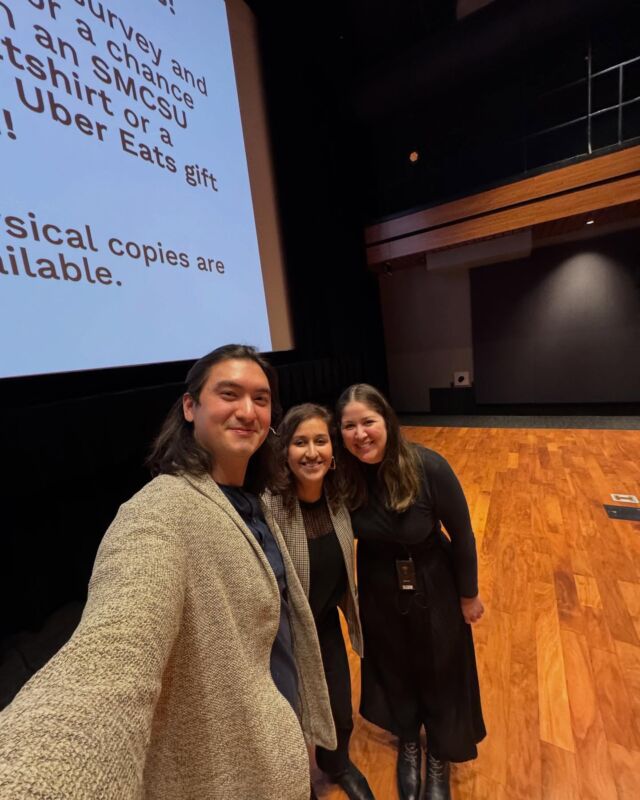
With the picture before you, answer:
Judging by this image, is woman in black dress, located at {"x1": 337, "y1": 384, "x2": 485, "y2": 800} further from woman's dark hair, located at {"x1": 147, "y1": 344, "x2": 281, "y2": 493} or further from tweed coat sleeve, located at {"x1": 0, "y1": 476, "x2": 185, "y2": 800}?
tweed coat sleeve, located at {"x1": 0, "y1": 476, "x2": 185, "y2": 800}

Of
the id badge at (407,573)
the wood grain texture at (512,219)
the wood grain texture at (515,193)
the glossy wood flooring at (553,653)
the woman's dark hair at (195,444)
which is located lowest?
the glossy wood flooring at (553,653)

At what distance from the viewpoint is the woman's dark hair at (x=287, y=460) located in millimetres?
1056

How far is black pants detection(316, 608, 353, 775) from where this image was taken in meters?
1.10

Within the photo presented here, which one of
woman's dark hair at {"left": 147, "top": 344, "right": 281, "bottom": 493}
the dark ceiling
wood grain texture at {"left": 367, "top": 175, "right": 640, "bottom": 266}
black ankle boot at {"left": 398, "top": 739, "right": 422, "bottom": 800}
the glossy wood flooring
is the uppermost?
the dark ceiling

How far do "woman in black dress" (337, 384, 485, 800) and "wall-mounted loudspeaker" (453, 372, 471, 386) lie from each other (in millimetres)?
6135

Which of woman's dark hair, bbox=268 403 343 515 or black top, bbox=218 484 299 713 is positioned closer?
black top, bbox=218 484 299 713

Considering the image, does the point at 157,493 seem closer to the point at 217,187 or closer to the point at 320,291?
the point at 217,187

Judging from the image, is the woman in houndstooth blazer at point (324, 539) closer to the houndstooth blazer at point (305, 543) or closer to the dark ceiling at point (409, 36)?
the houndstooth blazer at point (305, 543)

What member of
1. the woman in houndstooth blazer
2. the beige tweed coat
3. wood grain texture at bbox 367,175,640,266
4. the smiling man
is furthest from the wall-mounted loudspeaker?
the beige tweed coat

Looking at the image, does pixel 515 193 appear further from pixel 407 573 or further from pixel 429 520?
pixel 407 573

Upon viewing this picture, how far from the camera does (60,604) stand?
6.35 ft

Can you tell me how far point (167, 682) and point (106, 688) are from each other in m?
0.20

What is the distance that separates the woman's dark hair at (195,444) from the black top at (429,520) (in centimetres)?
39

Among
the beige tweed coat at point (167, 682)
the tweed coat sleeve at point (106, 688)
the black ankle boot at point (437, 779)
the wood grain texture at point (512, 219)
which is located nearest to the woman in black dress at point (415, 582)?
the black ankle boot at point (437, 779)
